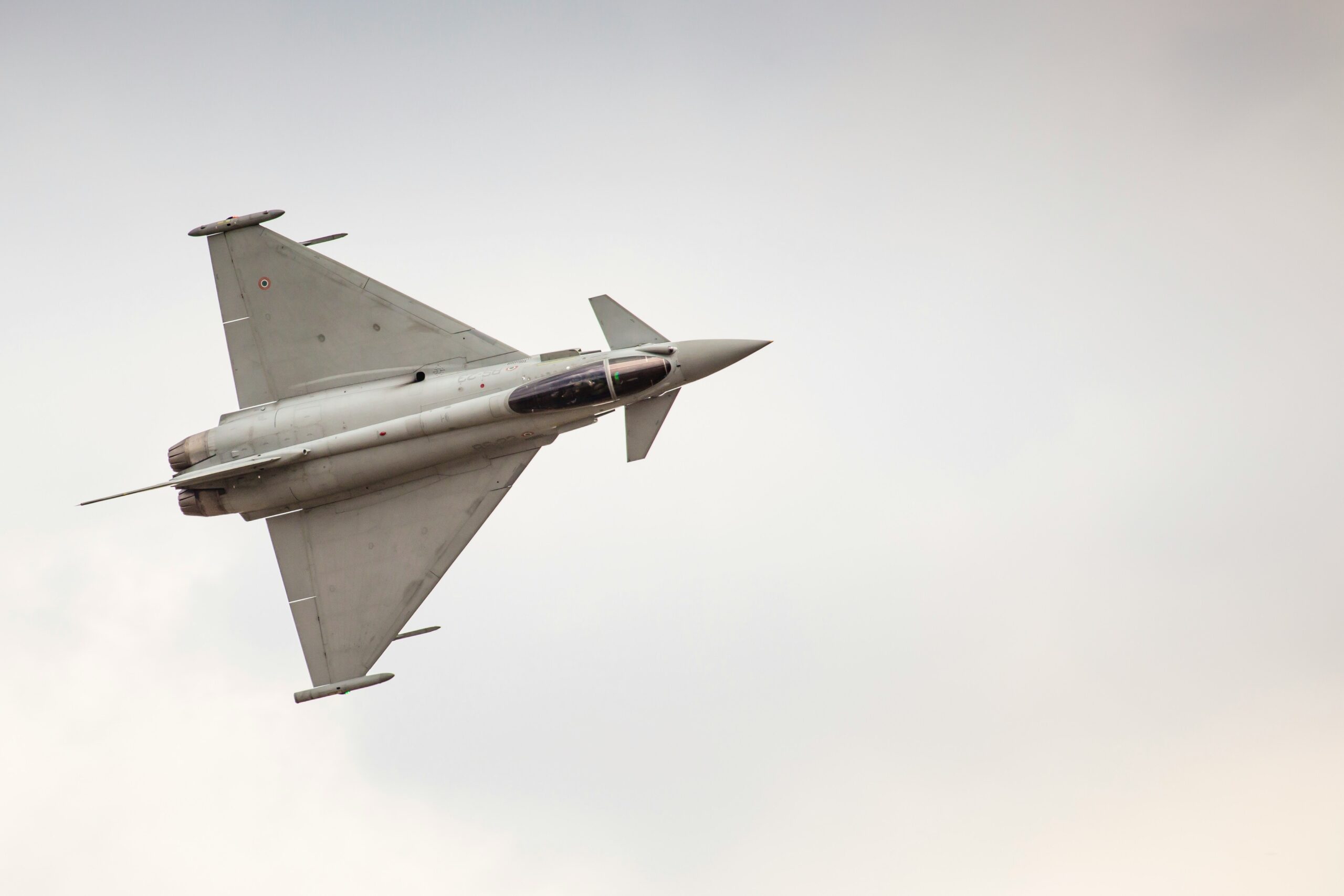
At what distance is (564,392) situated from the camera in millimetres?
25156

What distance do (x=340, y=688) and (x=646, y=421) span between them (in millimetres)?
9359

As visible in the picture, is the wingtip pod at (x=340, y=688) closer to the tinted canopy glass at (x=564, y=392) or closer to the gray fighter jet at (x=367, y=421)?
the gray fighter jet at (x=367, y=421)

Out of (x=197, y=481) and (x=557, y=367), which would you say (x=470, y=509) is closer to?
(x=557, y=367)

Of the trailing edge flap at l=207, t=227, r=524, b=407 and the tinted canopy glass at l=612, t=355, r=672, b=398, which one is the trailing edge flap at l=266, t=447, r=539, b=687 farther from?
the tinted canopy glass at l=612, t=355, r=672, b=398

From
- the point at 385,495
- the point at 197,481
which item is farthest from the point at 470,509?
the point at 197,481

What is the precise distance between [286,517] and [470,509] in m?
4.37

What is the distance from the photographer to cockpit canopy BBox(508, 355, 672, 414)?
25094 mm

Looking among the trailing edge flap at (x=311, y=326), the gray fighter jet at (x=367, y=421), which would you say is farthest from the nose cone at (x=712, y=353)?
the trailing edge flap at (x=311, y=326)

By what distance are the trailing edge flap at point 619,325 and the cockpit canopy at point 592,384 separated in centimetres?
56

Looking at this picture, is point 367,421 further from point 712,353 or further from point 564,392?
point 712,353

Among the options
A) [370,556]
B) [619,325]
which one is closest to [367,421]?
[370,556]

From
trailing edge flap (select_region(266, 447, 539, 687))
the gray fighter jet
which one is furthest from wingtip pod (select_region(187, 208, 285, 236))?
trailing edge flap (select_region(266, 447, 539, 687))

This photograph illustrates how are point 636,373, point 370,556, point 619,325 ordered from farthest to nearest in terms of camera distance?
point 370,556
point 619,325
point 636,373

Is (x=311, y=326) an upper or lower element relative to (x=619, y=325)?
upper
